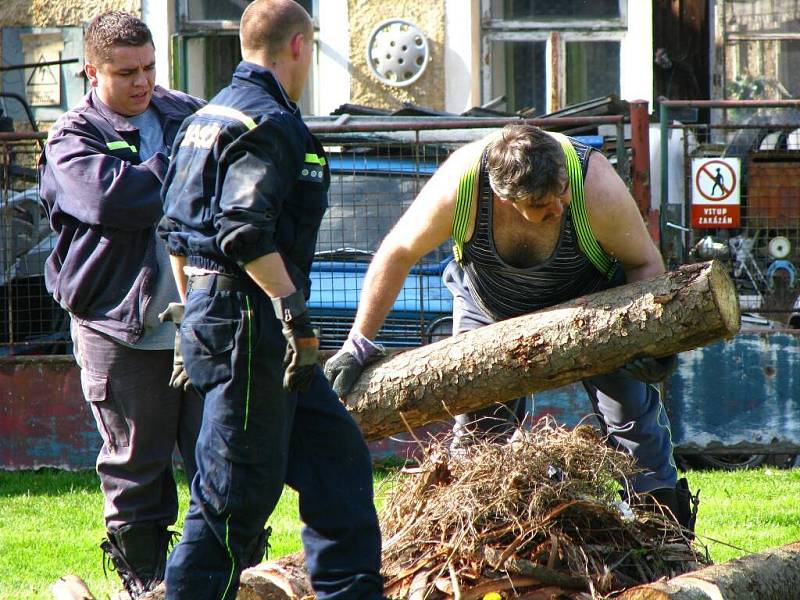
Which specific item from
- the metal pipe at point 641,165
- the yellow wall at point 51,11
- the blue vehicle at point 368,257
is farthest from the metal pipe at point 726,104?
the yellow wall at point 51,11

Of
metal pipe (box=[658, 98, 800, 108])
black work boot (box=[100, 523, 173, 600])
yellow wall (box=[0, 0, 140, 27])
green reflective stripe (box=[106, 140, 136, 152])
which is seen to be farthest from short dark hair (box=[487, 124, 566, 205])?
yellow wall (box=[0, 0, 140, 27])

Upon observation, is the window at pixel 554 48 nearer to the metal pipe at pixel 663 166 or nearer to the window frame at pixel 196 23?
the window frame at pixel 196 23

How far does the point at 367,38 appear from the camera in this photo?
34.0 ft

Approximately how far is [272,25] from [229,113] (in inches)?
12.6

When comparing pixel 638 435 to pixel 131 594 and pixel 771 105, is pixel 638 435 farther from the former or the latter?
pixel 771 105

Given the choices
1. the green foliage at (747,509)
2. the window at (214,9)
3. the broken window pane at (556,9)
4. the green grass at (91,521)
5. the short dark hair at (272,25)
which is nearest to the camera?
the short dark hair at (272,25)

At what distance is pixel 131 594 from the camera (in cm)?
412

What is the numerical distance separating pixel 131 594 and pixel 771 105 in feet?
16.0

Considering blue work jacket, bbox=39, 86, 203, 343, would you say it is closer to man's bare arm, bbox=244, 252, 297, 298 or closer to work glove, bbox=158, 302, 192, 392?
work glove, bbox=158, 302, 192, 392

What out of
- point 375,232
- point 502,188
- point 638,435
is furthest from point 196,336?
point 375,232

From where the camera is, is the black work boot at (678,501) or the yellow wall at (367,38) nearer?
the black work boot at (678,501)

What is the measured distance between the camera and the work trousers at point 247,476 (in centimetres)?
337

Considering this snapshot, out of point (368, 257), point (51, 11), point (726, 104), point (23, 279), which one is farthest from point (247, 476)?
point (51, 11)

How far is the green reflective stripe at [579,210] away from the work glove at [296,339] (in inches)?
49.5
